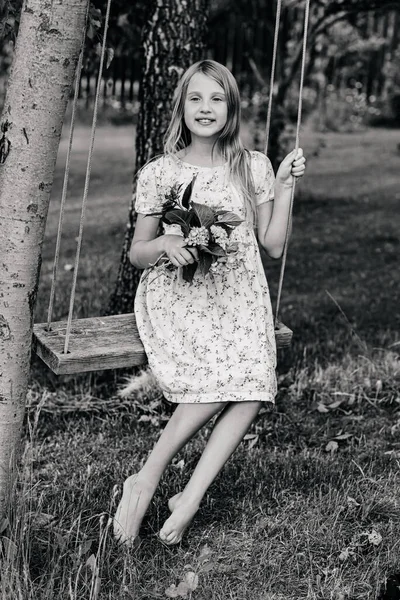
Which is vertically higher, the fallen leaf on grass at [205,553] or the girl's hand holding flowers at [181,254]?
the girl's hand holding flowers at [181,254]

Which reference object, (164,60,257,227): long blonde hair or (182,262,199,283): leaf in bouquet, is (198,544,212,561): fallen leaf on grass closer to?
(182,262,199,283): leaf in bouquet

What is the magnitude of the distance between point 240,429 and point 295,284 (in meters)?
3.08

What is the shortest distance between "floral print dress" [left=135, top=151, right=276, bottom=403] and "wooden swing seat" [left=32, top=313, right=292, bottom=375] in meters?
0.06

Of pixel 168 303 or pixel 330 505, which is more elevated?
pixel 168 303

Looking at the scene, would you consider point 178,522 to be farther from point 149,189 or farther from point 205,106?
point 205,106

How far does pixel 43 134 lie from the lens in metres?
2.52

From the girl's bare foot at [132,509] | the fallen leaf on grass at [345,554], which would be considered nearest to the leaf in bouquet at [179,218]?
the girl's bare foot at [132,509]

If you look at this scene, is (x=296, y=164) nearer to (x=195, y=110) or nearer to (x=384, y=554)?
(x=195, y=110)

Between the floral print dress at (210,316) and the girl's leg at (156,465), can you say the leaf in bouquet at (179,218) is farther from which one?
the girl's leg at (156,465)

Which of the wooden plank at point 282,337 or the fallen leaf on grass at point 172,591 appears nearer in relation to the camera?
the fallen leaf on grass at point 172,591

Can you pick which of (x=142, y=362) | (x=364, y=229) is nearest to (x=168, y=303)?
(x=142, y=362)

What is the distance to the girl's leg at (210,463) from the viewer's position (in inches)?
113

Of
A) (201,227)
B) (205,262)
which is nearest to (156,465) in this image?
(205,262)

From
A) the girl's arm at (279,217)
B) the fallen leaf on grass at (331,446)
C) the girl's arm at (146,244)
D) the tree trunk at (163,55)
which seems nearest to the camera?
the girl's arm at (146,244)
